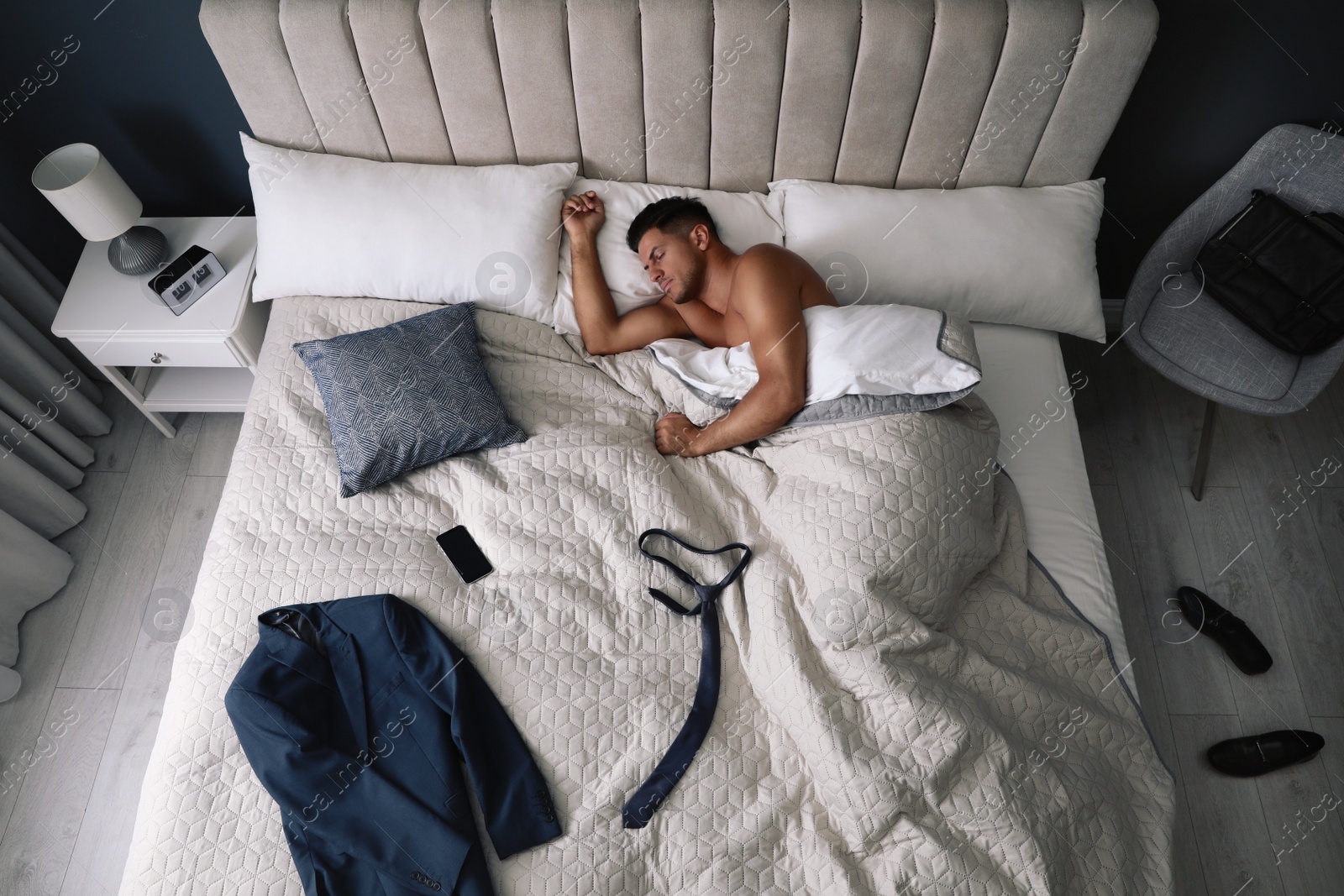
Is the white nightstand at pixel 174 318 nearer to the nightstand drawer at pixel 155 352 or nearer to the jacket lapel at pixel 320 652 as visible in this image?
the nightstand drawer at pixel 155 352

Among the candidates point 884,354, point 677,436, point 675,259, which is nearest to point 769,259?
point 675,259

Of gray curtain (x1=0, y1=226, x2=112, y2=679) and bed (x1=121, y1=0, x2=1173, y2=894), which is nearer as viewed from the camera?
bed (x1=121, y1=0, x2=1173, y2=894)

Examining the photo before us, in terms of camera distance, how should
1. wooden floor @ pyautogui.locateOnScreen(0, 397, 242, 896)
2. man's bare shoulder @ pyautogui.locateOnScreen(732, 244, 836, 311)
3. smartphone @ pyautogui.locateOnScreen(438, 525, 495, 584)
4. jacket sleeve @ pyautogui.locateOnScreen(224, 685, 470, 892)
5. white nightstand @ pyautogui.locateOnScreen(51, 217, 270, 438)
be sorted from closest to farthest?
jacket sleeve @ pyautogui.locateOnScreen(224, 685, 470, 892), smartphone @ pyautogui.locateOnScreen(438, 525, 495, 584), man's bare shoulder @ pyautogui.locateOnScreen(732, 244, 836, 311), wooden floor @ pyautogui.locateOnScreen(0, 397, 242, 896), white nightstand @ pyautogui.locateOnScreen(51, 217, 270, 438)

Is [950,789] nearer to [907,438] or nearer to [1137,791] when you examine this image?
[1137,791]

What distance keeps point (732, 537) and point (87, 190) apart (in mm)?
1722

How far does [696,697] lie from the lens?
1.44m

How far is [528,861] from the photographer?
130 centimetres

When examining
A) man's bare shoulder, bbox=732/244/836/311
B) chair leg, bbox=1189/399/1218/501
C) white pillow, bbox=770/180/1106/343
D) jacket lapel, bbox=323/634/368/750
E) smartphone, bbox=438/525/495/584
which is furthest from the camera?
chair leg, bbox=1189/399/1218/501

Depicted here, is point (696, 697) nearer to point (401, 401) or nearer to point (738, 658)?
point (738, 658)

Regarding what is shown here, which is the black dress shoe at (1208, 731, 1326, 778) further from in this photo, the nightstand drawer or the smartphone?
the nightstand drawer

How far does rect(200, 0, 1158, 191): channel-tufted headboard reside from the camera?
1.76 meters

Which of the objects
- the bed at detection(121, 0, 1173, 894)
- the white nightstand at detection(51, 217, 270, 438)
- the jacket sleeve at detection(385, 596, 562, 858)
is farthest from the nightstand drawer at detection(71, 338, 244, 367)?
the jacket sleeve at detection(385, 596, 562, 858)

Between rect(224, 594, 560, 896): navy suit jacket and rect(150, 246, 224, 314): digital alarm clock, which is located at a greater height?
rect(150, 246, 224, 314): digital alarm clock

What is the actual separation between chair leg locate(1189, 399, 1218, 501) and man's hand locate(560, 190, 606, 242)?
175 cm
